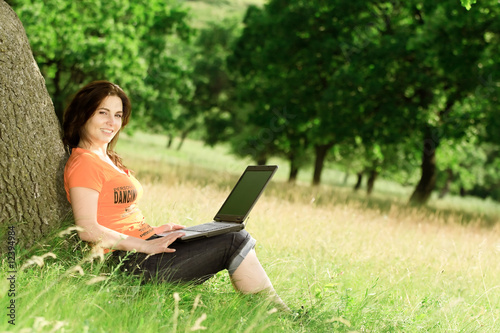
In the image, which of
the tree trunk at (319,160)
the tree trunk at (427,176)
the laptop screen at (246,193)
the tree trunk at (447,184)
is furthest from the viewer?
the tree trunk at (447,184)

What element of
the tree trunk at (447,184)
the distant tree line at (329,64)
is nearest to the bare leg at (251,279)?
the distant tree line at (329,64)

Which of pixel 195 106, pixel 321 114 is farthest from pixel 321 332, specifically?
pixel 195 106

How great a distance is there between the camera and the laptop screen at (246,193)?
11.8 ft

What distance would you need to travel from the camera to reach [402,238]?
708 centimetres

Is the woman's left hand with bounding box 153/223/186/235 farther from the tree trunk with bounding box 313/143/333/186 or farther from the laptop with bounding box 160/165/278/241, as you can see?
the tree trunk with bounding box 313/143/333/186

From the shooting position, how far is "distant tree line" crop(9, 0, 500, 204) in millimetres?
13234

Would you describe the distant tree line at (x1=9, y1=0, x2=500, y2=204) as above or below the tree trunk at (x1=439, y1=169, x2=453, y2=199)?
above

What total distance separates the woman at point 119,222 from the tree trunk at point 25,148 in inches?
8.0

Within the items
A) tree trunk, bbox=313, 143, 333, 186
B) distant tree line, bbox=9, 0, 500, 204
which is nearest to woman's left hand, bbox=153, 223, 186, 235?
distant tree line, bbox=9, 0, 500, 204

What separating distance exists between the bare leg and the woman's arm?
1.67ft

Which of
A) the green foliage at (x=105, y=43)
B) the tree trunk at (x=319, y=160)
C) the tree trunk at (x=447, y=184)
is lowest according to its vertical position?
the tree trunk at (x=447, y=184)

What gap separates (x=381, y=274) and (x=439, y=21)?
A: 978 centimetres

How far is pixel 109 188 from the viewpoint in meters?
3.31

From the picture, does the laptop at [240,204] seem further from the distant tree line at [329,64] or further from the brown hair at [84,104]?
the distant tree line at [329,64]
